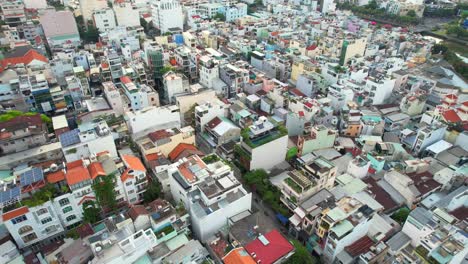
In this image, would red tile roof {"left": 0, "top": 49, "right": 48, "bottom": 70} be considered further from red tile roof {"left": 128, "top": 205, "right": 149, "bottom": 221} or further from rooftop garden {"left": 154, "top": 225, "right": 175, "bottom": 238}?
rooftop garden {"left": 154, "top": 225, "right": 175, "bottom": 238}

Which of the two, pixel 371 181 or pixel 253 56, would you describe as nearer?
pixel 371 181

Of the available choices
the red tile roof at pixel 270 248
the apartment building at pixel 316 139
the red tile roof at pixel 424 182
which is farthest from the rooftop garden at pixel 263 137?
the red tile roof at pixel 424 182

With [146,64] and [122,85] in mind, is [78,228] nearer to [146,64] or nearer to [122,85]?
[122,85]

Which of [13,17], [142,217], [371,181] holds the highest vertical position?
[13,17]

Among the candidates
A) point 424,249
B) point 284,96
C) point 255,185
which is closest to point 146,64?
point 284,96

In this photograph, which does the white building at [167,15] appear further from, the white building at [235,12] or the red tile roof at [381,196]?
the red tile roof at [381,196]
